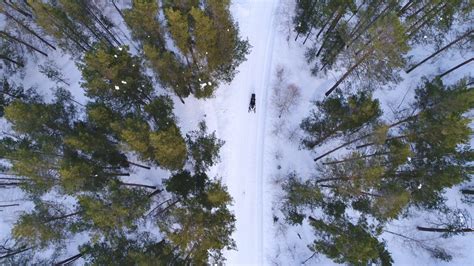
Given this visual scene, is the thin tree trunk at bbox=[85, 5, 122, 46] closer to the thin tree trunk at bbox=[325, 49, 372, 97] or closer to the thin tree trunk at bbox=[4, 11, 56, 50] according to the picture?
the thin tree trunk at bbox=[4, 11, 56, 50]

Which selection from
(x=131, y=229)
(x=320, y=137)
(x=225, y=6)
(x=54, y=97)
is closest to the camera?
(x=225, y=6)

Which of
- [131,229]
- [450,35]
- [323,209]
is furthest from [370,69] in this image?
[131,229]

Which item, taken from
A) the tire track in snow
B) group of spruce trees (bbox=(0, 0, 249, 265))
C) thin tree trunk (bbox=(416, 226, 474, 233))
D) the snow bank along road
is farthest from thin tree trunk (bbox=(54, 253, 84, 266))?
thin tree trunk (bbox=(416, 226, 474, 233))

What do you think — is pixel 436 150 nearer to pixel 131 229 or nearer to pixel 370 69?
pixel 370 69

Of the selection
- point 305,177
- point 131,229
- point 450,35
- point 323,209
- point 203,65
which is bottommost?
point 131,229

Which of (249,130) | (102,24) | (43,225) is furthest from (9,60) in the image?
(249,130)

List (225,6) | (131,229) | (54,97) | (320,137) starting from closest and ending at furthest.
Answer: (225,6), (131,229), (320,137), (54,97)

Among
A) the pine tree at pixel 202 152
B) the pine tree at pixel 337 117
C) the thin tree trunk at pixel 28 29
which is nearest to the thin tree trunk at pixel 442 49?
the pine tree at pixel 337 117

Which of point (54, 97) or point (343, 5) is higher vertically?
point (343, 5)
